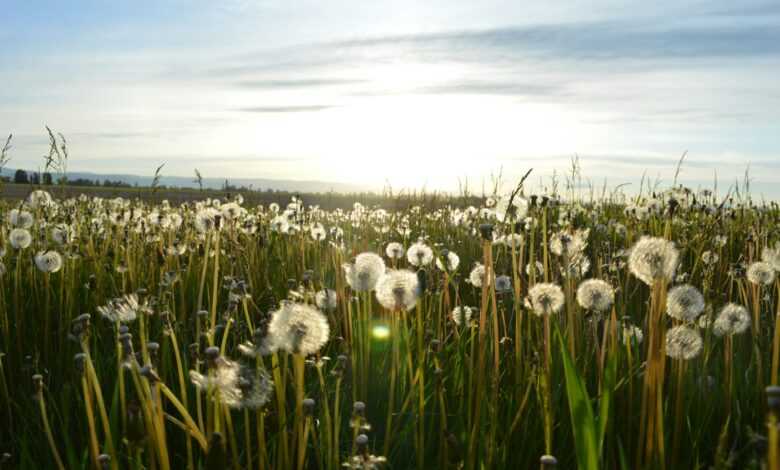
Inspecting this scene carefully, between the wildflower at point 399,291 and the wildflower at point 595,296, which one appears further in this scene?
the wildflower at point 595,296

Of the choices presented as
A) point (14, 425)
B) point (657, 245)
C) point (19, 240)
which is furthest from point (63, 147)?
point (657, 245)

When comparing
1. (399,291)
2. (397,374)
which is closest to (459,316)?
(397,374)

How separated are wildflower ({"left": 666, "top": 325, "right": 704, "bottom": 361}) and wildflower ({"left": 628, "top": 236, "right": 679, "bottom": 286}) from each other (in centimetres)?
38

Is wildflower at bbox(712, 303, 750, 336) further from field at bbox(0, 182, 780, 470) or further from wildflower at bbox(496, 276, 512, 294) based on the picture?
wildflower at bbox(496, 276, 512, 294)

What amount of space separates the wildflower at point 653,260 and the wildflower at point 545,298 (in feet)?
1.23

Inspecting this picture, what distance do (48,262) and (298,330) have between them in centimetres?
278

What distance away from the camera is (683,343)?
221 cm

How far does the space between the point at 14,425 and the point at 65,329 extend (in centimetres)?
85

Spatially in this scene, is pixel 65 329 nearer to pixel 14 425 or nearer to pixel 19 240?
pixel 14 425

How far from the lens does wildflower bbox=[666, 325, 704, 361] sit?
7.10ft

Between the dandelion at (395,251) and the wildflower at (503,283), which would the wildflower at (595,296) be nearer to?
the wildflower at (503,283)

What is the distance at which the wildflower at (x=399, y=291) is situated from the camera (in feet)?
7.17

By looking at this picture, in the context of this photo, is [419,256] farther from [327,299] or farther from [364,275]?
[364,275]

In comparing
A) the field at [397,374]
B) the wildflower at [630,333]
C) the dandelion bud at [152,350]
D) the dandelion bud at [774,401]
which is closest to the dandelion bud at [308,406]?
the field at [397,374]
